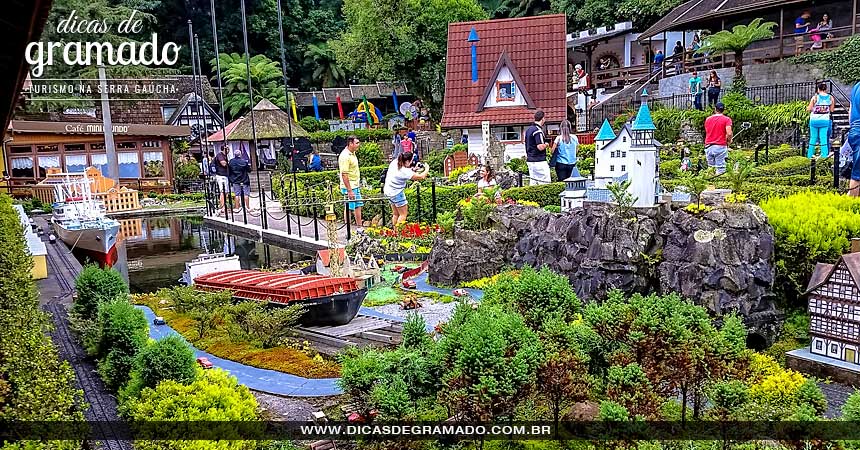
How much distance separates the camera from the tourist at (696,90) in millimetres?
25734

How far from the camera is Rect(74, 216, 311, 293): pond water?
723 inches

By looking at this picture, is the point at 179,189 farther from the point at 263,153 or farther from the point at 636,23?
the point at 636,23

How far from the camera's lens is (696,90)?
26766mm

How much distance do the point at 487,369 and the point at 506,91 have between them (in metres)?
23.1

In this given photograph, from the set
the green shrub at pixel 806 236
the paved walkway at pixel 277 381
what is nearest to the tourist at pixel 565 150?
the green shrub at pixel 806 236

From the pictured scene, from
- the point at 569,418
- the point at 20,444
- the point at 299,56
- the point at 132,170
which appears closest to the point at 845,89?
the point at 569,418

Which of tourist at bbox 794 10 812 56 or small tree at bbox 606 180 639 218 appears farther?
tourist at bbox 794 10 812 56

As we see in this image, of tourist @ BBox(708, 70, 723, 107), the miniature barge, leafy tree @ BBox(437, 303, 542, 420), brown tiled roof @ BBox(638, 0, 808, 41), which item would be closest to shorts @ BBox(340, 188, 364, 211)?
the miniature barge

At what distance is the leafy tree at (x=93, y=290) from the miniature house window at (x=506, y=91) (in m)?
20.3

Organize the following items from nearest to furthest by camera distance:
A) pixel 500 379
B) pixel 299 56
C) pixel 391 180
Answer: pixel 500 379
pixel 391 180
pixel 299 56

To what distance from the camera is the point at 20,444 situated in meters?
4.96

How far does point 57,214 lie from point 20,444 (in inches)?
747

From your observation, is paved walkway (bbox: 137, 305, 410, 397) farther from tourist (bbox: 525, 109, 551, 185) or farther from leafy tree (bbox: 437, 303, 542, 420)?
tourist (bbox: 525, 109, 551, 185)

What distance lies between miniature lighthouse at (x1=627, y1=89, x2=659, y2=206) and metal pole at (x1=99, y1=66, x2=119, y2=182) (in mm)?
25359
